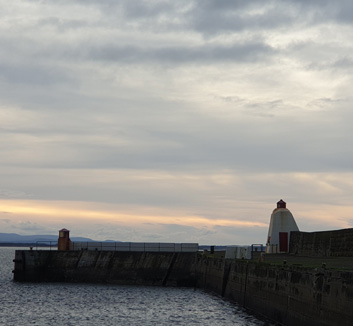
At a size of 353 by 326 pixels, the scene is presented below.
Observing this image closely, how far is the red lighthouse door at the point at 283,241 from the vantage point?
6712 centimetres

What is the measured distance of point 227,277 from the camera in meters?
53.1

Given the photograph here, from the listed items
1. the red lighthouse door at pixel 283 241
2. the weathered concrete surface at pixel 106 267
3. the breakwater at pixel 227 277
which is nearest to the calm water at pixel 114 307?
the breakwater at pixel 227 277

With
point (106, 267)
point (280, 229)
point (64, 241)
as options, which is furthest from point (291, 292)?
point (64, 241)

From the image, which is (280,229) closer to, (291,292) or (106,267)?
(106,267)

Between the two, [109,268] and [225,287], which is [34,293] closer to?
[109,268]

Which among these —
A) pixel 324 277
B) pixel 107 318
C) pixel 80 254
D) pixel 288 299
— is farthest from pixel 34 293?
pixel 324 277

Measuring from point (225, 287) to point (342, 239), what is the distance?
11.0m

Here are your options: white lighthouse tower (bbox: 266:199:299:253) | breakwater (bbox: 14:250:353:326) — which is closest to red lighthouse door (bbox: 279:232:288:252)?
white lighthouse tower (bbox: 266:199:299:253)

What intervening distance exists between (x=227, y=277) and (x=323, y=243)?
8.91 m

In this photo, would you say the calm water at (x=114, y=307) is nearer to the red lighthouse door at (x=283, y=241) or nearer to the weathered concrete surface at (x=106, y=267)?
the weathered concrete surface at (x=106, y=267)

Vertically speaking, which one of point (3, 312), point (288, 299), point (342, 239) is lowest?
point (3, 312)

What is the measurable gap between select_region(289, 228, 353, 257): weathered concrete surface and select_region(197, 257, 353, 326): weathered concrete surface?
26.7ft

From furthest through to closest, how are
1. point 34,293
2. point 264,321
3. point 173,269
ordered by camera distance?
point 173,269 < point 34,293 < point 264,321

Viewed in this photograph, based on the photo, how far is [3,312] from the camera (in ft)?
155
